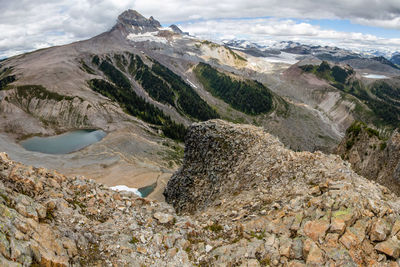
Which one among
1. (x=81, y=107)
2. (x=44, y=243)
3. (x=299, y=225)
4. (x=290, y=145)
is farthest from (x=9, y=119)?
(x=290, y=145)

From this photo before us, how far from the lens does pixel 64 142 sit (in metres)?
100

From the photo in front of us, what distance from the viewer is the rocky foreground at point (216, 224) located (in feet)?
40.1

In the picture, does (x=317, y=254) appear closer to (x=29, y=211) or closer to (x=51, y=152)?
(x=29, y=211)

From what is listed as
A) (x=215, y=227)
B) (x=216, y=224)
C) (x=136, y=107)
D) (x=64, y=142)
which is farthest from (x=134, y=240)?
(x=136, y=107)

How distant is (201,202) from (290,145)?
513 ft

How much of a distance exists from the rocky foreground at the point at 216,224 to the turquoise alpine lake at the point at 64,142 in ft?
266

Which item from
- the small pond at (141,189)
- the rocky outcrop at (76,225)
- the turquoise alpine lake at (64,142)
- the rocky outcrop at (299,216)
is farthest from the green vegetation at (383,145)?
the turquoise alpine lake at (64,142)

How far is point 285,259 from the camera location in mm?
13000

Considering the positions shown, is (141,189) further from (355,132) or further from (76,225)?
(355,132)

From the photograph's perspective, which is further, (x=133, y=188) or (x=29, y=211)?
(x=133, y=188)

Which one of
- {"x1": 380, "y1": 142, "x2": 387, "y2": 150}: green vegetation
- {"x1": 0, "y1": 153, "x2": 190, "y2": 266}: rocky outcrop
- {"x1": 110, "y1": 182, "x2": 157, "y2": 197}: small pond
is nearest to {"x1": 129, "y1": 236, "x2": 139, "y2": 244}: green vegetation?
{"x1": 0, "y1": 153, "x2": 190, "y2": 266}: rocky outcrop

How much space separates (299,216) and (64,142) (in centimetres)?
10490

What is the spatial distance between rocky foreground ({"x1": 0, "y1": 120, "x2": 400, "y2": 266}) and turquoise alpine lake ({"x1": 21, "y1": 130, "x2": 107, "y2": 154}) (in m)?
81.0

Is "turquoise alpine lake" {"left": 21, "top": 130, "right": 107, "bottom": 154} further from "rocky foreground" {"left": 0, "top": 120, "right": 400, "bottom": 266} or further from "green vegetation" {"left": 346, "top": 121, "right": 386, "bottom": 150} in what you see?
"green vegetation" {"left": 346, "top": 121, "right": 386, "bottom": 150}
